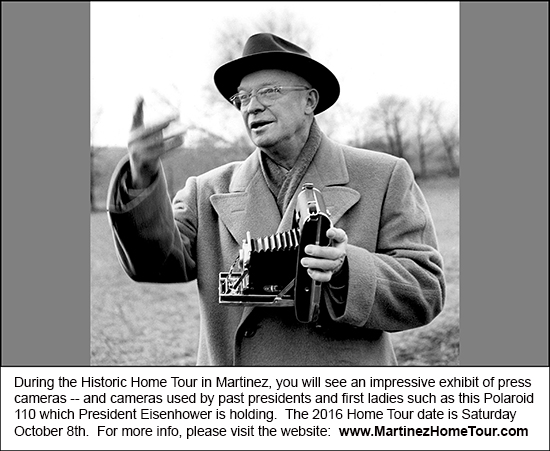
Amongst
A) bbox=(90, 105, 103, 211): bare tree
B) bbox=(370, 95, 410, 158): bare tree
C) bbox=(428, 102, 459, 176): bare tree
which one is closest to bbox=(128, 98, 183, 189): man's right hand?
bbox=(90, 105, 103, 211): bare tree

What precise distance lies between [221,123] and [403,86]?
36.9 inches

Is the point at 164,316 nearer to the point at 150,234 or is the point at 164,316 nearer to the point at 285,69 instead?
the point at 150,234

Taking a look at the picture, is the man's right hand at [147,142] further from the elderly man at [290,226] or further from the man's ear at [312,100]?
the man's ear at [312,100]

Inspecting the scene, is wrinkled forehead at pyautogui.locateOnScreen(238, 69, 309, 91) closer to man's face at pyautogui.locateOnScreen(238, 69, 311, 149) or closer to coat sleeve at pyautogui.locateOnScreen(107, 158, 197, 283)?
man's face at pyautogui.locateOnScreen(238, 69, 311, 149)

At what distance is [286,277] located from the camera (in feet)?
8.23

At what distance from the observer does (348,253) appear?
8.23 feet

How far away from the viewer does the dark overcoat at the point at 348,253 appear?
2611mm

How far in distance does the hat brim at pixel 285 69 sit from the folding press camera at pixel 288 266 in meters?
0.58

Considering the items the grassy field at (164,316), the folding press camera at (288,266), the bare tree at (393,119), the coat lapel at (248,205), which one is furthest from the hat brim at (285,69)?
the grassy field at (164,316)

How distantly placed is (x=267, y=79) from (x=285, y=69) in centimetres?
9

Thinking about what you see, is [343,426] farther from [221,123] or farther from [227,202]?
[221,123]

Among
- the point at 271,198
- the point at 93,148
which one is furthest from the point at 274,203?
the point at 93,148

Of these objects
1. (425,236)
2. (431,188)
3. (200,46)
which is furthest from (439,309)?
(200,46)

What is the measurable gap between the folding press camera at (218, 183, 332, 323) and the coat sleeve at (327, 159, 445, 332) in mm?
170
